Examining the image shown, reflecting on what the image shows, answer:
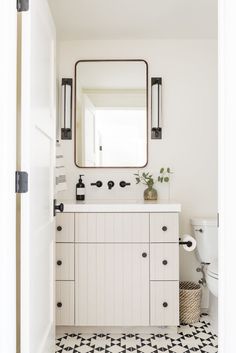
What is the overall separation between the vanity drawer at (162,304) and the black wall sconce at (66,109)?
4.77 ft

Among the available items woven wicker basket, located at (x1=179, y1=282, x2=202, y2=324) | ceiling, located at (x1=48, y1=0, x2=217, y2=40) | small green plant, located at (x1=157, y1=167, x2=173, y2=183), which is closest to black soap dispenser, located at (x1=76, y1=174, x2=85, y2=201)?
small green plant, located at (x1=157, y1=167, x2=173, y2=183)

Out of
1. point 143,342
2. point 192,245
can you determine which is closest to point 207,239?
point 192,245

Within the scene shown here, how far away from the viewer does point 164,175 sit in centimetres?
299

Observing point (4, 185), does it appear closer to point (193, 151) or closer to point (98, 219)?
point (98, 219)

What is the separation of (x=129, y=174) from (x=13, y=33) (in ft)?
6.18

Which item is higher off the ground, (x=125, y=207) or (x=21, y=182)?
(x=21, y=182)

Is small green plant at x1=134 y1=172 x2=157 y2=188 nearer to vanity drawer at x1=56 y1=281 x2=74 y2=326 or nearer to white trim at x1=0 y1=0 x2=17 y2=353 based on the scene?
vanity drawer at x1=56 y1=281 x2=74 y2=326

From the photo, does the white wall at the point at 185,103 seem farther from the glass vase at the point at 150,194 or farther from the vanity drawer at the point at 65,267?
the vanity drawer at the point at 65,267

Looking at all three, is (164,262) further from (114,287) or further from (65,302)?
(65,302)

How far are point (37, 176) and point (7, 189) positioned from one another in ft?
0.88

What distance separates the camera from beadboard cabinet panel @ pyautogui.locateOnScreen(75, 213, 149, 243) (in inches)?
96.5

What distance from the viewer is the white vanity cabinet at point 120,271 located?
2.44m

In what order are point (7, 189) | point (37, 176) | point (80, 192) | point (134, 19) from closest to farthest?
point (7, 189)
point (37, 176)
point (134, 19)
point (80, 192)

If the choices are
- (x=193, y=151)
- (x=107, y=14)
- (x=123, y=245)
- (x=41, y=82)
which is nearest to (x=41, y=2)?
(x=41, y=82)
